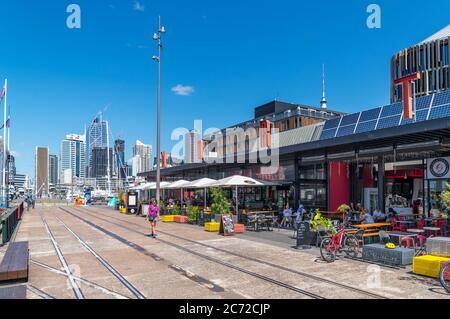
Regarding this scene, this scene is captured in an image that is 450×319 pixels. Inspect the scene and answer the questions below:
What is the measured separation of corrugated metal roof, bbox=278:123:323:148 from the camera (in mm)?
26989

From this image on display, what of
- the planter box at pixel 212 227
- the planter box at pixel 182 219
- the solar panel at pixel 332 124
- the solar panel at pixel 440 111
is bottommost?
the planter box at pixel 182 219

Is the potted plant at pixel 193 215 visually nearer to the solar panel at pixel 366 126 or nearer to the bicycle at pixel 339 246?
the solar panel at pixel 366 126

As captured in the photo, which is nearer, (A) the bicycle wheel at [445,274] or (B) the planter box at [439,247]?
(A) the bicycle wheel at [445,274]

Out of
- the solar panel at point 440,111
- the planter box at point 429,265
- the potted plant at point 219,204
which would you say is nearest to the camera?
the planter box at point 429,265

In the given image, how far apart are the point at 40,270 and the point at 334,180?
Result: 18358 millimetres

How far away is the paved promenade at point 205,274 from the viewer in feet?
23.8

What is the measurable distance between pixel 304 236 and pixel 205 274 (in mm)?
5044

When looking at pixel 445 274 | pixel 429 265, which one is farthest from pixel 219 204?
pixel 445 274

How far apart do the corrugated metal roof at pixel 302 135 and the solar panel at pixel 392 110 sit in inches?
200

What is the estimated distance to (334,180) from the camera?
23328 mm

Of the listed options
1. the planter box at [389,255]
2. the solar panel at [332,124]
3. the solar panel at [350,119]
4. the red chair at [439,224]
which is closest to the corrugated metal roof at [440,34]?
the solar panel at [332,124]

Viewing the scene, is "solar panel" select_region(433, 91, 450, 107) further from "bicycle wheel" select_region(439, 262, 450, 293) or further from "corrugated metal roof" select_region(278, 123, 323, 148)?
"bicycle wheel" select_region(439, 262, 450, 293)
